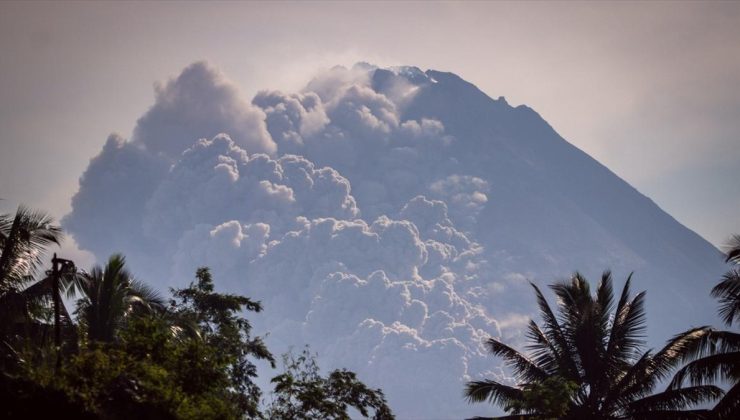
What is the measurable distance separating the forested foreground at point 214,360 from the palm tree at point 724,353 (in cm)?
A: 4

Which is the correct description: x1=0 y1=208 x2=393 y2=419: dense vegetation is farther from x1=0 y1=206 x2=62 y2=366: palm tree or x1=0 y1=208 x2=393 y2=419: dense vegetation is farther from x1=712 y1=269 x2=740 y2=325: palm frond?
x1=712 y1=269 x2=740 y2=325: palm frond

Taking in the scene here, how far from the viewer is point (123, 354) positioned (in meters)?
24.9

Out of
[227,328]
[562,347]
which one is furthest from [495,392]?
[227,328]

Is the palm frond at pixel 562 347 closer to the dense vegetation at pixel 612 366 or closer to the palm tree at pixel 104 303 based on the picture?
the dense vegetation at pixel 612 366

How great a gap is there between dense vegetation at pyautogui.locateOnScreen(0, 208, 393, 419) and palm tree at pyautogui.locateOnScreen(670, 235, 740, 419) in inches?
398

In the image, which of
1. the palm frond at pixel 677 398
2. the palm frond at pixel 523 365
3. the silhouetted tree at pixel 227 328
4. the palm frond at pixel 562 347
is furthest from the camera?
the silhouetted tree at pixel 227 328

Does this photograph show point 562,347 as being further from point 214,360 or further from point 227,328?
point 214,360

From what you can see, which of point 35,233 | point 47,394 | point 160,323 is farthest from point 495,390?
point 47,394

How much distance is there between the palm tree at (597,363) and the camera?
3550 cm

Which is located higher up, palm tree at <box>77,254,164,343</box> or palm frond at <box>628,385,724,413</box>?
palm frond at <box>628,385,724,413</box>

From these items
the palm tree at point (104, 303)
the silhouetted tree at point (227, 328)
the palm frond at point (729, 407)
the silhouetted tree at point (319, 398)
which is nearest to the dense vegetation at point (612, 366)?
the palm frond at point (729, 407)

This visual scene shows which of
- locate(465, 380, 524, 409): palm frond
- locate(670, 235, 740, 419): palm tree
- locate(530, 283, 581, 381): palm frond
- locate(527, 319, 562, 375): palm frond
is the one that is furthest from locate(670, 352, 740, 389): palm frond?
locate(465, 380, 524, 409): palm frond

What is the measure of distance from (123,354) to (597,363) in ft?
62.6

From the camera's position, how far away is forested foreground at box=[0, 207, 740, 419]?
24469 mm
